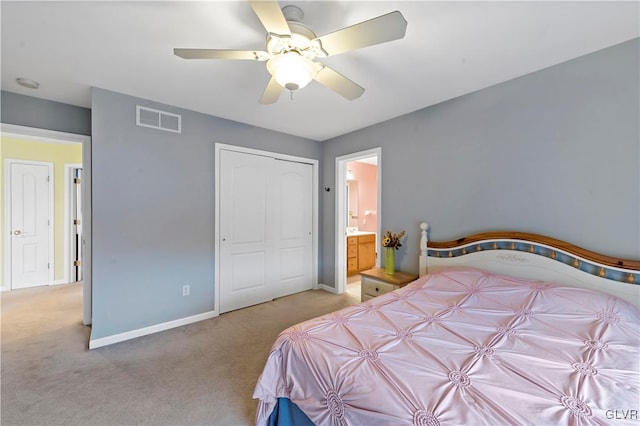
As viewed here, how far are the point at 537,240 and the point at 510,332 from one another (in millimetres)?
1012

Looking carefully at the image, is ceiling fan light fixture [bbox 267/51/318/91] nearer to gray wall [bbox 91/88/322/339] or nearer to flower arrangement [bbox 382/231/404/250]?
gray wall [bbox 91/88/322/339]

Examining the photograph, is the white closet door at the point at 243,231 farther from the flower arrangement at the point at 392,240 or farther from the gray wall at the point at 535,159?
the gray wall at the point at 535,159

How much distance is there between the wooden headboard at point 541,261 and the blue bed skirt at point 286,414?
1.96 metres

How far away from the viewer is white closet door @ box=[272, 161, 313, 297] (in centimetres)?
391

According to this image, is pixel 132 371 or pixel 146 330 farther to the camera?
pixel 146 330

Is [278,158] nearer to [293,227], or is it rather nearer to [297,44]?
[293,227]

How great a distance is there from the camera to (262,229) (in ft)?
12.2

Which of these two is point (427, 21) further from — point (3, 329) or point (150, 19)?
point (3, 329)

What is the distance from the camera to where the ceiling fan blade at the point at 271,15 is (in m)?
1.13

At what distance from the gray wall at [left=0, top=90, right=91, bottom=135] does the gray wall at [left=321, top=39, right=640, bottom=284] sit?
360 centimetres

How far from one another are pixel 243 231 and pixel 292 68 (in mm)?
2476

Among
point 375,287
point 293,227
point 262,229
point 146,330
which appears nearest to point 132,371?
point 146,330

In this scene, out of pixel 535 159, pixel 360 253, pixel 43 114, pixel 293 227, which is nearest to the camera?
pixel 535 159

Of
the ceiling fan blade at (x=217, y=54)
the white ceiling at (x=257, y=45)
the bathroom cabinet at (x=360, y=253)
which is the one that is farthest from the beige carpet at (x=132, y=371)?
the white ceiling at (x=257, y=45)
